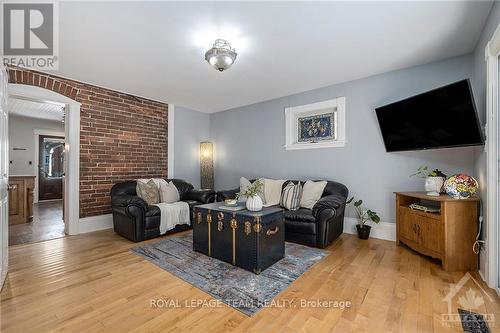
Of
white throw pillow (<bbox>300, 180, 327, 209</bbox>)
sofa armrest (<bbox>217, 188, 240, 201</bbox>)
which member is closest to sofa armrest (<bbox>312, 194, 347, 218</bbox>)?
white throw pillow (<bbox>300, 180, 327, 209</bbox>)

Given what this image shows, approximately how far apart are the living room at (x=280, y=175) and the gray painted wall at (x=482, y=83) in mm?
36

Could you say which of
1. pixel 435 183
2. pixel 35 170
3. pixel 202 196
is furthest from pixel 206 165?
pixel 35 170

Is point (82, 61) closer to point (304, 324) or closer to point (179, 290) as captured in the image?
point (179, 290)

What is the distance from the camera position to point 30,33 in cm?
235

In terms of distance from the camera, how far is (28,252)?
2.86 meters

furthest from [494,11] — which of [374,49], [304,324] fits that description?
[304,324]

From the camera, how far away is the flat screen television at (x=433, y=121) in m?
2.22

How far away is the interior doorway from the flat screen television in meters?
5.19

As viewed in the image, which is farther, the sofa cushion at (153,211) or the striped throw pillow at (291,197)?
the striped throw pillow at (291,197)

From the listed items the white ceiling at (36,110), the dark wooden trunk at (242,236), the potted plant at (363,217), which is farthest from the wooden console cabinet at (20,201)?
the potted plant at (363,217)

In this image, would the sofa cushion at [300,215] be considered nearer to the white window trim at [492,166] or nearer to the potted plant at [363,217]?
the potted plant at [363,217]

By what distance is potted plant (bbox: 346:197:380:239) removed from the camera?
334 cm

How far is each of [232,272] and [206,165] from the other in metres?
3.51

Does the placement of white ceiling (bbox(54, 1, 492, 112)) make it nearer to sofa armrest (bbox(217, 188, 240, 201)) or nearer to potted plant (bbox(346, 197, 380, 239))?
sofa armrest (bbox(217, 188, 240, 201))
